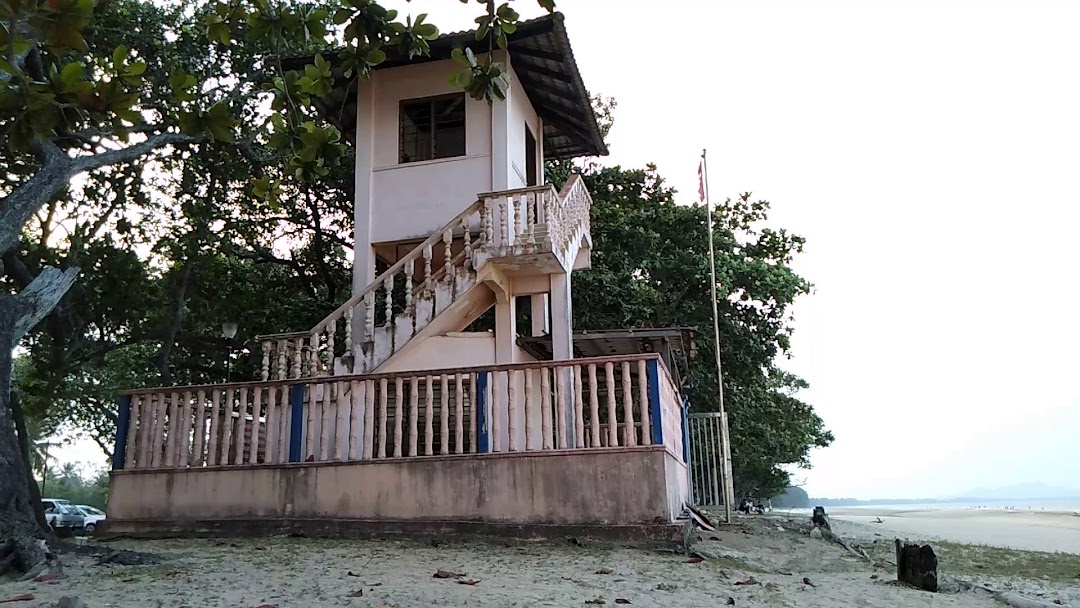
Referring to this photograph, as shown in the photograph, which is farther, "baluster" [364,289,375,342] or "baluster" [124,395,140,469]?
"baluster" [364,289,375,342]

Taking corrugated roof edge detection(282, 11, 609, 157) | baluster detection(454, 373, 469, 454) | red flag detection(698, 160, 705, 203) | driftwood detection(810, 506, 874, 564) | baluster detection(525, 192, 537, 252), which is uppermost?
corrugated roof edge detection(282, 11, 609, 157)

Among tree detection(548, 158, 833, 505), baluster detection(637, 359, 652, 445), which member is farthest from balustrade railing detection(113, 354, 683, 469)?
tree detection(548, 158, 833, 505)

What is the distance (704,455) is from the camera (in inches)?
502

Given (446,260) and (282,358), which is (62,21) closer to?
(446,260)

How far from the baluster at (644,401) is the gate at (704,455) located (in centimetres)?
435

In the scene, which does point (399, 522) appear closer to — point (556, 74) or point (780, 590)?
point (780, 590)

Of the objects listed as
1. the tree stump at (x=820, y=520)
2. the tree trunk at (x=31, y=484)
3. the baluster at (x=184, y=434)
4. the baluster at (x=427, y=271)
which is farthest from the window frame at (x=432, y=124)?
the tree stump at (x=820, y=520)

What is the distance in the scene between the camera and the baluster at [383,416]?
7.38 meters

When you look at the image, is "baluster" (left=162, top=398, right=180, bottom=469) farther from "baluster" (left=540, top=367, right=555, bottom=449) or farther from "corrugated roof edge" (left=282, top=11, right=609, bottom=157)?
"corrugated roof edge" (left=282, top=11, right=609, bottom=157)

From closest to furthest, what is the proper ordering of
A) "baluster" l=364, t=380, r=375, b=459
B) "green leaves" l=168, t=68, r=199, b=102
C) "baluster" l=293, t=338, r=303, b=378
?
"green leaves" l=168, t=68, r=199, b=102
"baluster" l=364, t=380, r=375, b=459
"baluster" l=293, t=338, r=303, b=378

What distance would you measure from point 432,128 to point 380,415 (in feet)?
18.3

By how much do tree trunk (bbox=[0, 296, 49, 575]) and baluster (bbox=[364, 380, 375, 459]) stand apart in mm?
2675

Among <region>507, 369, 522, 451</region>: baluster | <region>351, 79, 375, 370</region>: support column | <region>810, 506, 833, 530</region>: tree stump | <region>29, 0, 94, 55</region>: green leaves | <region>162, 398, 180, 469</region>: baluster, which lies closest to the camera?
<region>29, 0, 94, 55</region>: green leaves

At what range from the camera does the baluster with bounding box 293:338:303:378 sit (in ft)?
30.2
